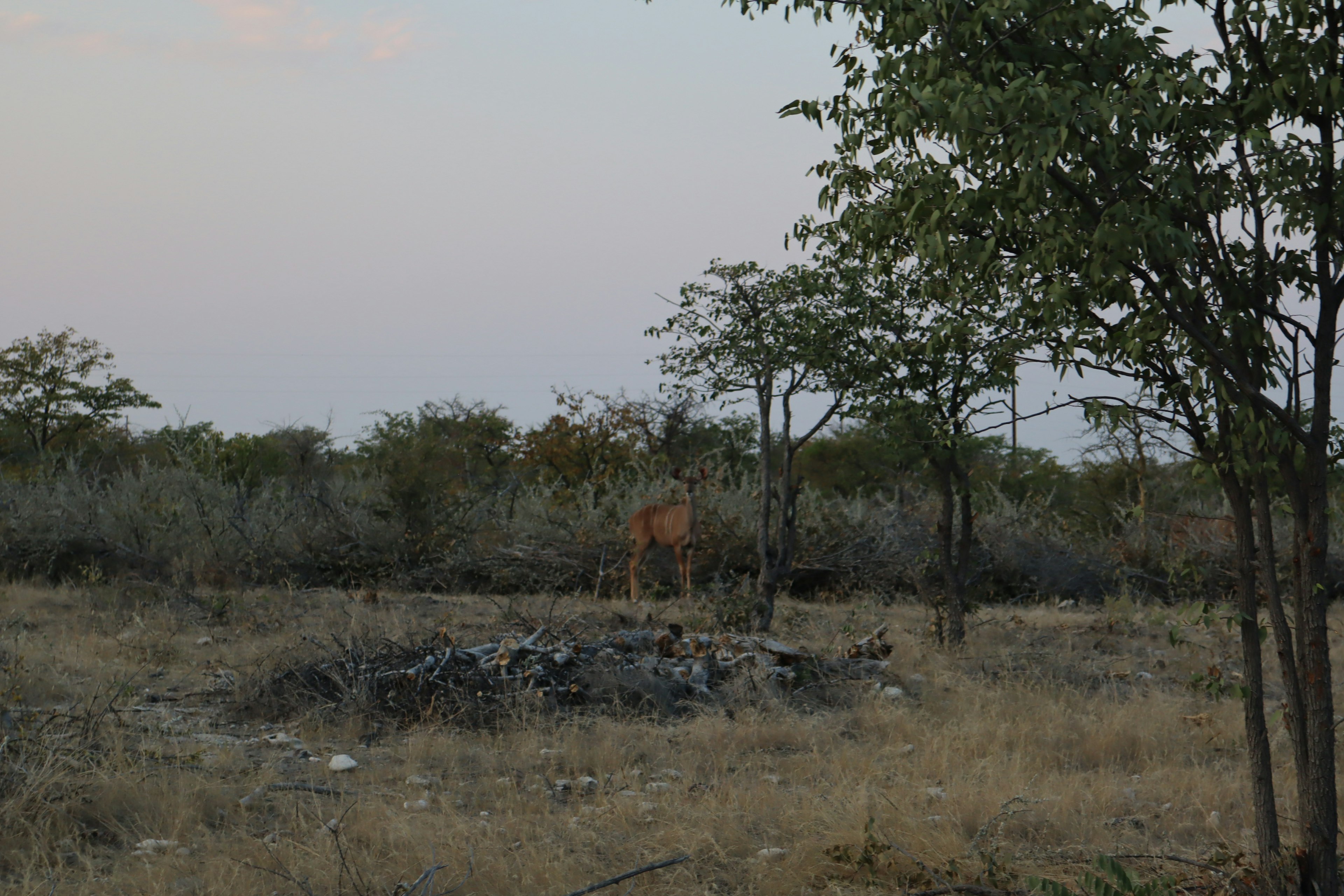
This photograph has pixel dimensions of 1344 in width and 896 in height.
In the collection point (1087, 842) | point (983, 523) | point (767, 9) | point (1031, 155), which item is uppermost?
point (767, 9)

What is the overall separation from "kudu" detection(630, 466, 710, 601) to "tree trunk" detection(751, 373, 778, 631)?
1.67 metres

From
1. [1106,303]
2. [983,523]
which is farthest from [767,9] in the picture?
[983,523]

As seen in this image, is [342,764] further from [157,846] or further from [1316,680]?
[1316,680]

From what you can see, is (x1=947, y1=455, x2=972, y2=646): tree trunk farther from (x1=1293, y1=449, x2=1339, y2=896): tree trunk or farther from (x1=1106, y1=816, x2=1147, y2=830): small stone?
(x1=1293, y1=449, x2=1339, y2=896): tree trunk

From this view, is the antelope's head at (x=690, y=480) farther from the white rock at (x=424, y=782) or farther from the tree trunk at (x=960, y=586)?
the white rock at (x=424, y=782)

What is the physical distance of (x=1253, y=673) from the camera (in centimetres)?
368

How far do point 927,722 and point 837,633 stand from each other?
289 centimetres

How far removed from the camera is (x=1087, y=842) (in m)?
4.41

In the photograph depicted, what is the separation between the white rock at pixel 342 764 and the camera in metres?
5.32

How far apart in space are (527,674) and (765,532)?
3627mm

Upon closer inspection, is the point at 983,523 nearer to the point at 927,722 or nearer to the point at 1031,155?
the point at 927,722

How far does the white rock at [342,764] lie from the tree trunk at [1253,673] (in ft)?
13.2

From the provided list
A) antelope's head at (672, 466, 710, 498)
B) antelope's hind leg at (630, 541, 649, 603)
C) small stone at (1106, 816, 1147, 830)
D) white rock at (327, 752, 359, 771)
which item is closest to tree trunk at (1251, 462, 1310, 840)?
small stone at (1106, 816, 1147, 830)

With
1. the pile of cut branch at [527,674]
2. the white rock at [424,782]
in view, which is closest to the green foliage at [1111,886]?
the white rock at [424,782]
